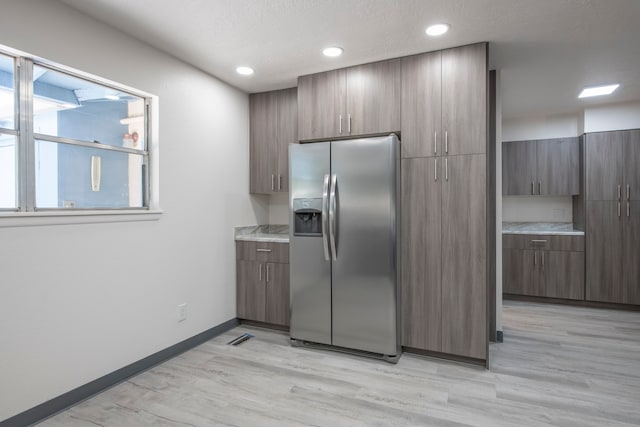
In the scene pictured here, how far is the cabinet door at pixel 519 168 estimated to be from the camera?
483 centimetres

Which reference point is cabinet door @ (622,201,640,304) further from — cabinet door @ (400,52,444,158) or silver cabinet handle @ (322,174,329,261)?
silver cabinet handle @ (322,174,329,261)

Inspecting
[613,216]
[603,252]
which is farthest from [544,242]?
[613,216]

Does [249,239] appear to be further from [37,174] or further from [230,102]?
[37,174]

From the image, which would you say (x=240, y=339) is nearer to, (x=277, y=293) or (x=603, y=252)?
(x=277, y=293)

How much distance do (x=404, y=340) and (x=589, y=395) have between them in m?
1.28

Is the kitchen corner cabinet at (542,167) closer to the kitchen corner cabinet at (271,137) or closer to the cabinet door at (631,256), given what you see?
the cabinet door at (631,256)

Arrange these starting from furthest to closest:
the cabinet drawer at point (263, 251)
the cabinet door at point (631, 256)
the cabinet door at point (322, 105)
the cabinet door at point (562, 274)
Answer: the cabinet door at point (562, 274) → the cabinet door at point (631, 256) → the cabinet drawer at point (263, 251) → the cabinet door at point (322, 105)

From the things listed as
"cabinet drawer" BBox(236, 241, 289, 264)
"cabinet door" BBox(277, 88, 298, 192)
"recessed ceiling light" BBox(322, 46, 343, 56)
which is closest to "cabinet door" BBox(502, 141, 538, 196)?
"cabinet door" BBox(277, 88, 298, 192)

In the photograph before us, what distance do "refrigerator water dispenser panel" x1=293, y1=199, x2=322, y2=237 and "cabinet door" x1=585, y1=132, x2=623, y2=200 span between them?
367cm

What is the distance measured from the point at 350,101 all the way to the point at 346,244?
130 cm

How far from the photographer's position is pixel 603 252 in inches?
171

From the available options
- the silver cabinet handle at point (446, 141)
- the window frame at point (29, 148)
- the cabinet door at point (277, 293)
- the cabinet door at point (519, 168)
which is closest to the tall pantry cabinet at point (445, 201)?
the silver cabinet handle at point (446, 141)

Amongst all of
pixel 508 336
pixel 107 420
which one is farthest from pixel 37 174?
pixel 508 336

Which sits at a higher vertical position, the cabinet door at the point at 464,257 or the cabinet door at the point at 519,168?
the cabinet door at the point at 519,168
